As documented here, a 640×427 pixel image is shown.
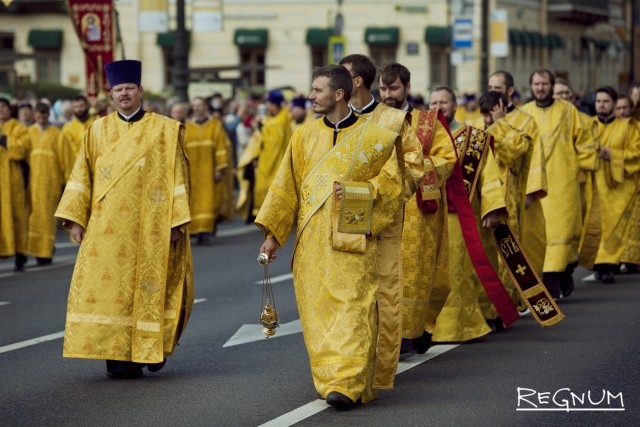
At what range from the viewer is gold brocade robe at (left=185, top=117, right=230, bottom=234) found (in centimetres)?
2262

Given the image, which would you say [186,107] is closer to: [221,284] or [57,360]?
[221,284]

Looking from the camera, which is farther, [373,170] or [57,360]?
[57,360]

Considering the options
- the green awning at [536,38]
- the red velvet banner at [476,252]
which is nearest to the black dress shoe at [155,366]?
the red velvet banner at [476,252]

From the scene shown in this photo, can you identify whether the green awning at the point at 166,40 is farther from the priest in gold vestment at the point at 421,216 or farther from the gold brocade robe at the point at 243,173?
the priest in gold vestment at the point at 421,216

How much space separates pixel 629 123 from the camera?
1719cm

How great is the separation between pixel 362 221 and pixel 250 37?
45.8 metres

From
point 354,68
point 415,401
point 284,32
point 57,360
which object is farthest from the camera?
point 284,32

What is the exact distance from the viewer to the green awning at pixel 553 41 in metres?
61.4

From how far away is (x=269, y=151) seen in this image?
25406mm

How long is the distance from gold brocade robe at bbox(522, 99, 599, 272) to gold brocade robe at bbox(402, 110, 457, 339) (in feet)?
13.2

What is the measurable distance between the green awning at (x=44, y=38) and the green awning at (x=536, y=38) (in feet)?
51.8

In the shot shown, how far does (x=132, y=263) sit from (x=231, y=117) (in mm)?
21510

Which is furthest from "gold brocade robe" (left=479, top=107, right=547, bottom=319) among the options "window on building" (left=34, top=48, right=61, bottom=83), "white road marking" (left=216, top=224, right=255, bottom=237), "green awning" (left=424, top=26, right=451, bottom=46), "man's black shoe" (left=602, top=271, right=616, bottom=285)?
"window on building" (left=34, top=48, right=61, bottom=83)

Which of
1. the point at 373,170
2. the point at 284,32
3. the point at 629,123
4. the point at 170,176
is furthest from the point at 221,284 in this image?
the point at 284,32
